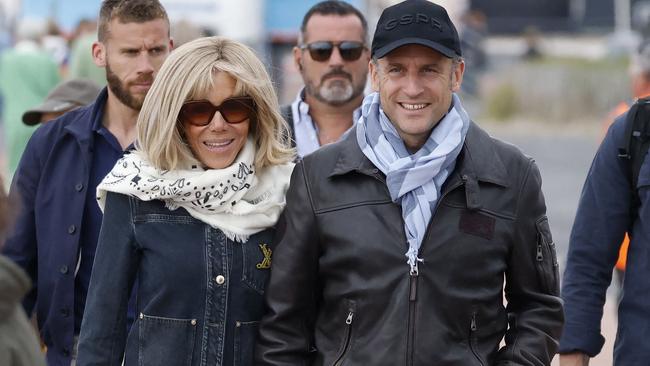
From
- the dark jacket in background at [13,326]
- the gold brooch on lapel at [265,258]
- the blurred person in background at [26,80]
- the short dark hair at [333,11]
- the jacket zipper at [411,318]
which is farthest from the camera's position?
the blurred person in background at [26,80]

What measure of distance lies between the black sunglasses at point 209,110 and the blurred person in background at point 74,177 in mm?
827

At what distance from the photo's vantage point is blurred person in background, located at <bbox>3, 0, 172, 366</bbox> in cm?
446

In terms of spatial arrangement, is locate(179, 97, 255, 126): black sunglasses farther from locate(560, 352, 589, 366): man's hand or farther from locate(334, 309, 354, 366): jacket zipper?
locate(560, 352, 589, 366): man's hand

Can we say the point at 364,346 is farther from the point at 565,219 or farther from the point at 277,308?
the point at 565,219

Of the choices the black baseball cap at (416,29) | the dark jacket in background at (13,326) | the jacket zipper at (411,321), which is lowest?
the jacket zipper at (411,321)

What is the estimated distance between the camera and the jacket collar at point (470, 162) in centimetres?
376

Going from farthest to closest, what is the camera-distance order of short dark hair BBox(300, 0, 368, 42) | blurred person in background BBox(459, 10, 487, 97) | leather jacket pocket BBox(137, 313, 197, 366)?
blurred person in background BBox(459, 10, 487, 97)
short dark hair BBox(300, 0, 368, 42)
leather jacket pocket BBox(137, 313, 197, 366)

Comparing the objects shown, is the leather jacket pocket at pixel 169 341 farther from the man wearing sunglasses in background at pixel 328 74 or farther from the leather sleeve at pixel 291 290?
the man wearing sunglasses in background at pixel 328 74

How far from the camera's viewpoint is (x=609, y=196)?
14.0 feet

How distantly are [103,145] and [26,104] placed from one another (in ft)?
21.1

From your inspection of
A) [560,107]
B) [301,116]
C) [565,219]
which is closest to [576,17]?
[560,107]

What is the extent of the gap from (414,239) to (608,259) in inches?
39.9

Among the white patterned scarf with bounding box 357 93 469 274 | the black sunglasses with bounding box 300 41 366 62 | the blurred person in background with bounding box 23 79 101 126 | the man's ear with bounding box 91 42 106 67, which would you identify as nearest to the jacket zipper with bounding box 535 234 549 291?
the white patterned scarf with bounding box 357 93 469 274

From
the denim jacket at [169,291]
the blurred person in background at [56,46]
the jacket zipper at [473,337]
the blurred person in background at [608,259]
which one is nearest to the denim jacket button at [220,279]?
the denim jacket at [169,291]
